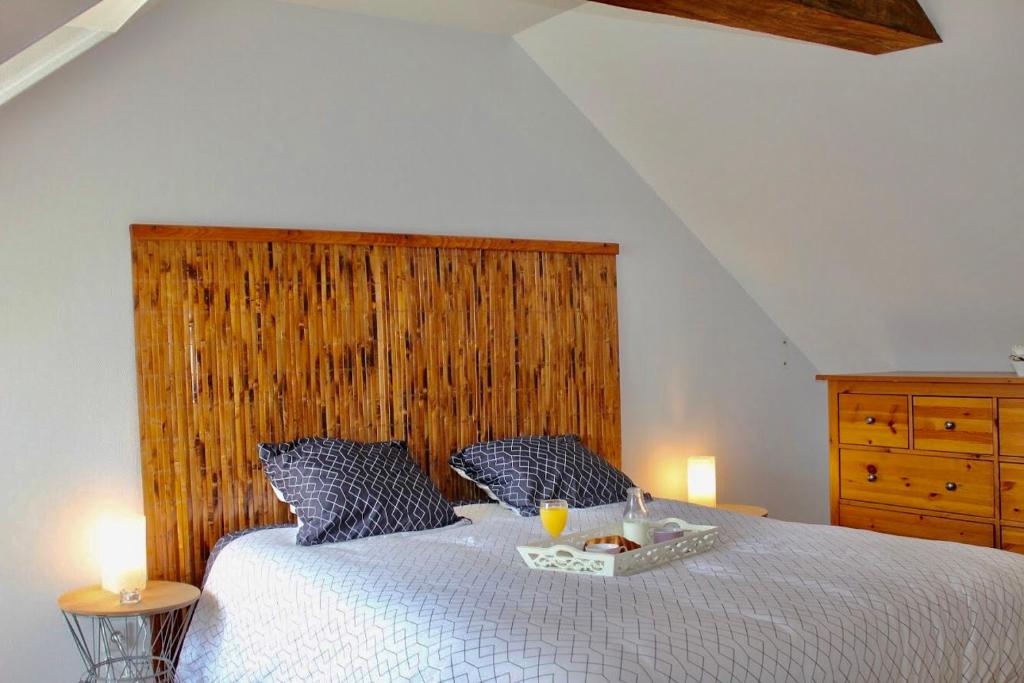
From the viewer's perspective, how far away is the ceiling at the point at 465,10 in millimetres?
3699

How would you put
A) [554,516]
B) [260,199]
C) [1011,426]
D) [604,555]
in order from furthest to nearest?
[1011,426]
[260,199]
[554,516]
[604,555]

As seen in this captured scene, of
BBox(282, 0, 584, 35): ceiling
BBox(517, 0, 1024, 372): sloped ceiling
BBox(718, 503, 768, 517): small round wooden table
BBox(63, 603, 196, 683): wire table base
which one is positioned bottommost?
BBox(63, 603, 196, 683): wire table base

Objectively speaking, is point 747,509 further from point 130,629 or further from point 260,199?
point 130,629

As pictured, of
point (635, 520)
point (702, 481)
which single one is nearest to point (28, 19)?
point (635, 520)

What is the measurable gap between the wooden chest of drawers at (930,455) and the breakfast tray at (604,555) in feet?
5.31

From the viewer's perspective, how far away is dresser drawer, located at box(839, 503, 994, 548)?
3.99m

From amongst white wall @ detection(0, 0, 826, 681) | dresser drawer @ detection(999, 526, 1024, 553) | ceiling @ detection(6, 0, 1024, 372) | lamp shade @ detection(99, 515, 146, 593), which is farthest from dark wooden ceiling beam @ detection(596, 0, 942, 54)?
lamp shade @ detection(99, 515, 146, 593)

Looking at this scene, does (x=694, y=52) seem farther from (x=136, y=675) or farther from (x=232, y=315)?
(x=136, y=675)

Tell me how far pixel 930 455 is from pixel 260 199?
9.33 ft

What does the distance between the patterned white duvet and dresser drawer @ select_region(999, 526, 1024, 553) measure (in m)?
1.20

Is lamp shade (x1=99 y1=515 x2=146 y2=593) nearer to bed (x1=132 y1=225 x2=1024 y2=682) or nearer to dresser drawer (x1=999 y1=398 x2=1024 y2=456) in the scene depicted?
bed (x1=132 y1=225 x2=1024 y2=682)

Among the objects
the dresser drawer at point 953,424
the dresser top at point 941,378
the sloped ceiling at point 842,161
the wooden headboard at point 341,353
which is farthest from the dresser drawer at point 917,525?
the wooden headboard at point 341,353

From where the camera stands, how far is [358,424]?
370cm

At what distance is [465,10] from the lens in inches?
151
